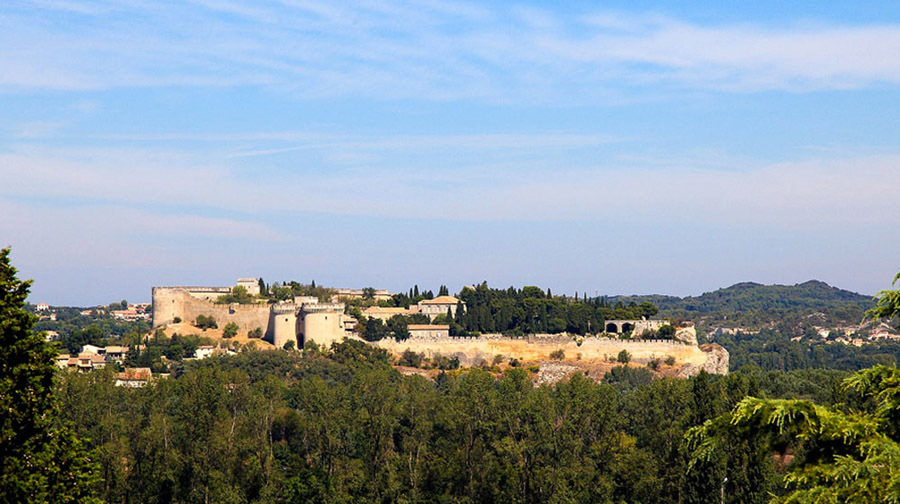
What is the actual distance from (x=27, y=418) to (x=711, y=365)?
227 feet

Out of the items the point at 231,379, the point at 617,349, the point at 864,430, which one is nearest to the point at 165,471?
the point at 231,379

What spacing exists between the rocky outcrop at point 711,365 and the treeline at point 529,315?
7.43m

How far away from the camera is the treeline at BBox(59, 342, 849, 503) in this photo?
37406 millimetres

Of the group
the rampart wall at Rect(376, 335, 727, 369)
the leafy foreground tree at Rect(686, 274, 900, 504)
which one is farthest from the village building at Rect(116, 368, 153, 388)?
the leafy foreground tree at Rect(686, 274, 900, 504)

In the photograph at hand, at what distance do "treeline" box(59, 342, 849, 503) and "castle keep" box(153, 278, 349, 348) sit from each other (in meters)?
31.6

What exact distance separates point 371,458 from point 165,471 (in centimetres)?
793

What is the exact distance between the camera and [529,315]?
86.9m

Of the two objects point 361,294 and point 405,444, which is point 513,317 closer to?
point 361,294

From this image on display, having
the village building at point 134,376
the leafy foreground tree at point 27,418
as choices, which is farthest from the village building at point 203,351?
the leafy foreground tree at point 27,418

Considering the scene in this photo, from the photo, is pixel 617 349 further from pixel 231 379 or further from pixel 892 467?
pixel 892 467

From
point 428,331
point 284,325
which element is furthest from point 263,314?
point 428,331

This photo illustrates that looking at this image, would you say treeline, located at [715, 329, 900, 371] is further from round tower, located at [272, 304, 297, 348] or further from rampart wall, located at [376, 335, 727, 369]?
round tower, located at [272, 304, 297, 348]

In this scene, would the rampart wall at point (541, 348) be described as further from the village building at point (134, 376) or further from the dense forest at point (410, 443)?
the dense forest at point (410, 443)

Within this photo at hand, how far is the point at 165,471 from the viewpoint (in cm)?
3872
